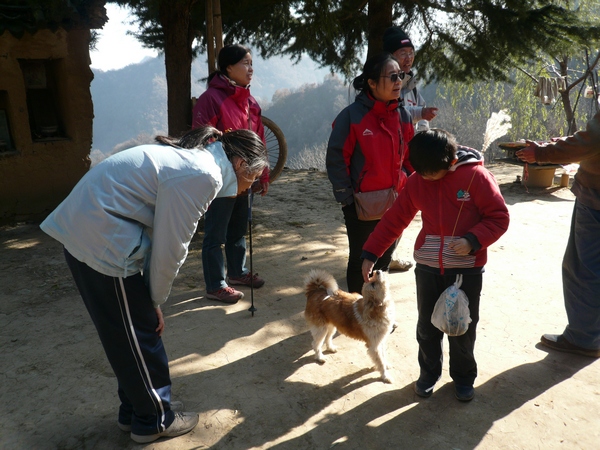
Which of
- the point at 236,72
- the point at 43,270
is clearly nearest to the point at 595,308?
the point at 236,72

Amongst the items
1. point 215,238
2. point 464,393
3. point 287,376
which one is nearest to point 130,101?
point 215,238

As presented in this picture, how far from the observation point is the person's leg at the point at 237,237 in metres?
4.39

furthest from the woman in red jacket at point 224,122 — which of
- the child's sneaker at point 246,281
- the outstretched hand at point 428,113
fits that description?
the outstretched hand at point 428,113

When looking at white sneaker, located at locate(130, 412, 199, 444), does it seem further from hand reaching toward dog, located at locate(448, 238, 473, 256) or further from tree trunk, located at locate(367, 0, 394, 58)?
tree trunk, located at locate(367, 0, 394, 58)

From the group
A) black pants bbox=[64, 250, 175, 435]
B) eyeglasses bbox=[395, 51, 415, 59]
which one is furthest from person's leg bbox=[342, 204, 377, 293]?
black pants bbox=[64, 250, 175, 435]

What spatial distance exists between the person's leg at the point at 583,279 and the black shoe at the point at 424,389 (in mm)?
1195

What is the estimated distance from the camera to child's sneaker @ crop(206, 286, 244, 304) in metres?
4.27

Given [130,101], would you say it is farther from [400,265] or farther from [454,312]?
[454,312]

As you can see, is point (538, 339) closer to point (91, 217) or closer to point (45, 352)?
point (91, 217)

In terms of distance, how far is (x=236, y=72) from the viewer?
4.19 m

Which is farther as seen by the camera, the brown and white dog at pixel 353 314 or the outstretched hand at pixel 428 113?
the outstretched hand at pixel 428 113

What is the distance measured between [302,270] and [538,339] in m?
2.25

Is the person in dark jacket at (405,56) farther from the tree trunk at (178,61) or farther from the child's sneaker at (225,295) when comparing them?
the tree trunk at (178,61)

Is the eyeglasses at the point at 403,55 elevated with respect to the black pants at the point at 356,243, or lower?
elevated
